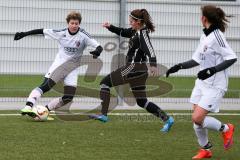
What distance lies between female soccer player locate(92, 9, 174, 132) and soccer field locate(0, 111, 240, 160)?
36 cm

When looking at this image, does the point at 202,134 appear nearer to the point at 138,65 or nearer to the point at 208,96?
the point at 208,96

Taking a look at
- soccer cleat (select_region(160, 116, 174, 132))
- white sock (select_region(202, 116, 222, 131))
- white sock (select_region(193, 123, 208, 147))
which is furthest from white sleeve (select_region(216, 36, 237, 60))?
soccer cleat (select_region(160, 116, 174, 132))

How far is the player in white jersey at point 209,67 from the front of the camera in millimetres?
8852

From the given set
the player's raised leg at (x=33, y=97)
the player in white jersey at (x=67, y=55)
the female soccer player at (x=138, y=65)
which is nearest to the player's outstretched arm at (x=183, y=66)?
the female soccer player at (x=138, y=65)

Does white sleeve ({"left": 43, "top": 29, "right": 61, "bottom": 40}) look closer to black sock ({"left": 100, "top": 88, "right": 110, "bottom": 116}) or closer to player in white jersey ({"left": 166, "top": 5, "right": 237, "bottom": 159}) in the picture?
black sock ({"left": 100, "top": 88, "right": 110, "bottom": 116})

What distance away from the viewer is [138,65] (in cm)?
1198

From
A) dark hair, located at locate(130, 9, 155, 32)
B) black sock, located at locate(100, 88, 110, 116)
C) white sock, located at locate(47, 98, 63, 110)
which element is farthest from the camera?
white sock, located at locate(47, 98, 63, 110)

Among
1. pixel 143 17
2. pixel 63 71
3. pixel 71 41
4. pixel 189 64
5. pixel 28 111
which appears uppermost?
pixel 143 17

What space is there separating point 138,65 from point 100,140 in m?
2.09

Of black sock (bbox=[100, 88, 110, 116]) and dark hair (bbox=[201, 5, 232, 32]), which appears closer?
dark hair (bbox=[201, 5, 232, 32])

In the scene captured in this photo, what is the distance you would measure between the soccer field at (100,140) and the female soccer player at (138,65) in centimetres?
36

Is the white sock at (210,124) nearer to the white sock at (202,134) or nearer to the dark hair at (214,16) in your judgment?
the white sock at (202,134)

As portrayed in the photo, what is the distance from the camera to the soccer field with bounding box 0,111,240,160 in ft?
29.6

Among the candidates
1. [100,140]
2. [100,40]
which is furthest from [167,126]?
[100,40]
